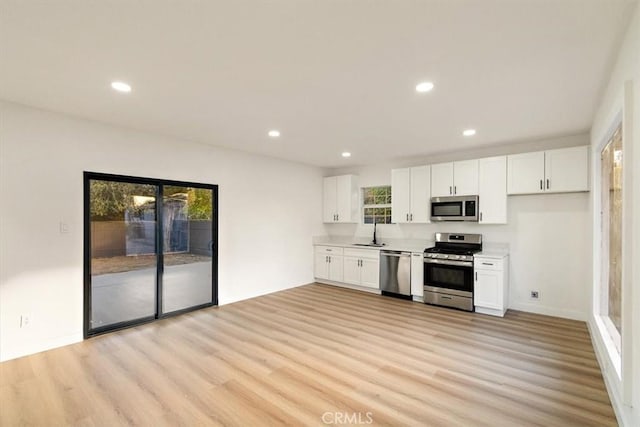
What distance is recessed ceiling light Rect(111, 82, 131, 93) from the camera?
2680 millimetres

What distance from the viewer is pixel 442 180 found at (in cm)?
523

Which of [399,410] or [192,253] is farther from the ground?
[192,253]

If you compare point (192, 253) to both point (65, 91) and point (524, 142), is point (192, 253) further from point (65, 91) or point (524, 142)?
point (524, 142)

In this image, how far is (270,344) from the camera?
3.48 m

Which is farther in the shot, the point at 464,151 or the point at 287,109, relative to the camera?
the point at 464,151

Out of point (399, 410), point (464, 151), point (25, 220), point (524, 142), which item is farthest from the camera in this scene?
point (464, 151)

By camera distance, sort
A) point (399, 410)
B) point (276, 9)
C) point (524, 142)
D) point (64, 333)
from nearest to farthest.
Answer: point (276, 9) → point (399, 410) → point (64, 333) → point (524, 142)

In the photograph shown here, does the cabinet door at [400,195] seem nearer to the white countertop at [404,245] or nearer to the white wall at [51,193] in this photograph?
the white countertop at [404,245]

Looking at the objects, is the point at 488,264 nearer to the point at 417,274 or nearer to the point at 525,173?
the point at 417,274

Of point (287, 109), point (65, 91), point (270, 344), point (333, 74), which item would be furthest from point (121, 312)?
point (333, 74)

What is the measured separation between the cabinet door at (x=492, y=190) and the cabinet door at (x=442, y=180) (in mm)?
463

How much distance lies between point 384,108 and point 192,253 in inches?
141

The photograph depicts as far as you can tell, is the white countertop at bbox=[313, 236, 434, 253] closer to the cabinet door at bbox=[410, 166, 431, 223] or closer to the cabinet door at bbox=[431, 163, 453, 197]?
the cabinet door at bbox=[410, 166, 431, 223]

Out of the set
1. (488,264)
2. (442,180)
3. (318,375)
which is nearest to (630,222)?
(318,375)
